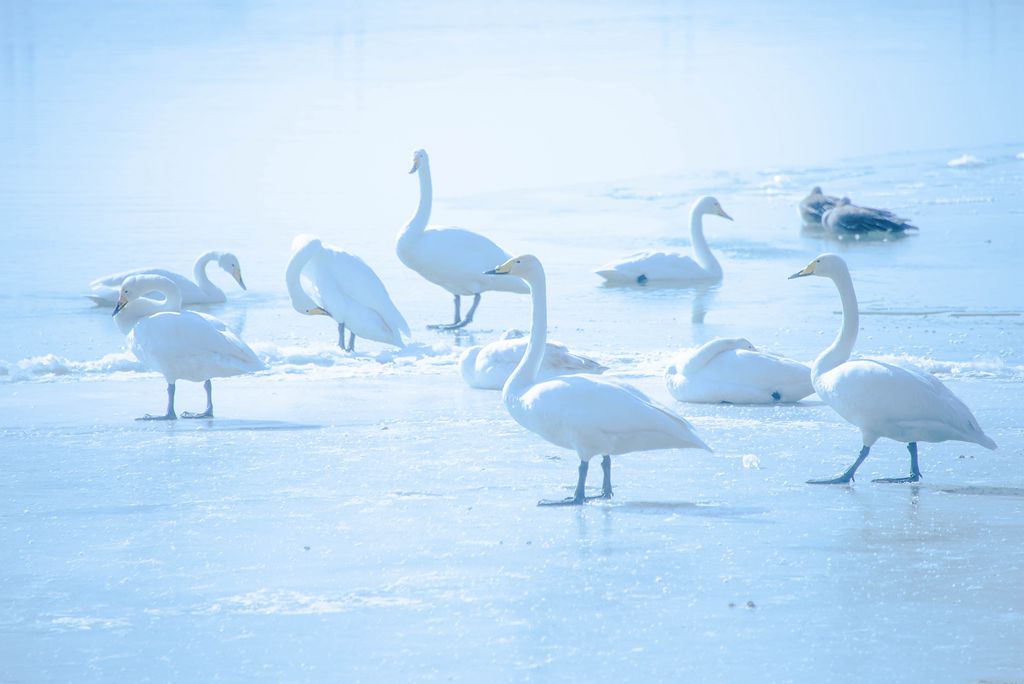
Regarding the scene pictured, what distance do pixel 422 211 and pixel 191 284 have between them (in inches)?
66.7

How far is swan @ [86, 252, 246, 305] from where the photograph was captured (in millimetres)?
11359

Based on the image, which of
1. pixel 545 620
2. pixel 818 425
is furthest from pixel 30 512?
pixel 818 425

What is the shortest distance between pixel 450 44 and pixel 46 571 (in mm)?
36738

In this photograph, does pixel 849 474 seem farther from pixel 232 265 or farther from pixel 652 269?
pixel 232 265

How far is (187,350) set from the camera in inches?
313

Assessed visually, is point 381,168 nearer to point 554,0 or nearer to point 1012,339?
point 1012,339

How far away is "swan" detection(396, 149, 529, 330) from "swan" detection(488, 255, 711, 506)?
4641 mm

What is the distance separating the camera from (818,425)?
7.67m

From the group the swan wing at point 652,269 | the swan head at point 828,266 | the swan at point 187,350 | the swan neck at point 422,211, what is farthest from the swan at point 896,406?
the swan wing at point 652,269

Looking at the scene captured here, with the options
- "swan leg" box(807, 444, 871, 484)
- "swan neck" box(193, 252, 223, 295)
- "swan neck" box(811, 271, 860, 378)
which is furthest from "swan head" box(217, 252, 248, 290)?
"swan leg" box(807, 444, 871, 484)

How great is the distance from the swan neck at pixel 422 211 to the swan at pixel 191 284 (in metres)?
1.26

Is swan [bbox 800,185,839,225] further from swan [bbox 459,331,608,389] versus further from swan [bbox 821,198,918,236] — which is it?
swan [bbox 459,331,608,389]

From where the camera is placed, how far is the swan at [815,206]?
15438mm

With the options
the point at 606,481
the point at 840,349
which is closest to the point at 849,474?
the point at 840,349
